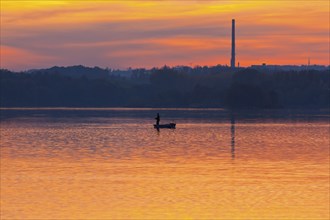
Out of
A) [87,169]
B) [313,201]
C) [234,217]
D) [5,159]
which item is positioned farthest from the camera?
[5,159]

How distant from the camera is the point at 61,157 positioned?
53.6 m

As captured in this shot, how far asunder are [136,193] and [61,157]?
19.8m

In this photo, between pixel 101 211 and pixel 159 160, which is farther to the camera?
pixel 159 160

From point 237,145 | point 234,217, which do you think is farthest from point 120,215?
point 237,145

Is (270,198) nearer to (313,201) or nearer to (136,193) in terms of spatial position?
(313,201)

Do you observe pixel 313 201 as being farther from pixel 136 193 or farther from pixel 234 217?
pixel 136 193

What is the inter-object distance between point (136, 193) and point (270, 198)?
5505 millimetres

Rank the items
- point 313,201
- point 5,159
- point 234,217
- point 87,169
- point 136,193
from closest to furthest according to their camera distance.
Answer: point 234,217 < point 313,201 < point 136,193 < point 87,169 < point 5,159

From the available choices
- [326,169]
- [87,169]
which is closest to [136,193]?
[87,169]

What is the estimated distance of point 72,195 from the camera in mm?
33781

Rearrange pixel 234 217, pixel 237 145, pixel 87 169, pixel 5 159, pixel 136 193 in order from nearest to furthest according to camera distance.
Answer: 1. pixel 234 217
2. pixel 136 193
3. pixel 87 169
4. pixel 5 159
5. pixel 237 145

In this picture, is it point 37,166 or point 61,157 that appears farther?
point 61,157

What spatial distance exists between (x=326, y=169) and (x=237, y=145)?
942 inches

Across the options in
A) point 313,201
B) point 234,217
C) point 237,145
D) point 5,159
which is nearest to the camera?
point 234,217
